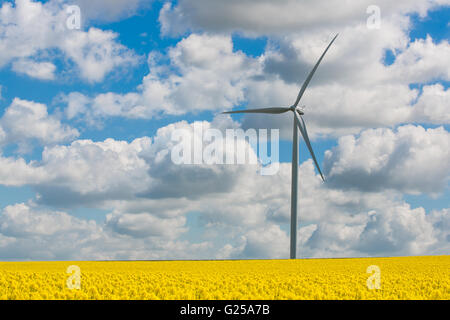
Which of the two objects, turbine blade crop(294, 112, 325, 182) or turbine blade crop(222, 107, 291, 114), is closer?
turbine blade crop(294, 112, 325, 182)

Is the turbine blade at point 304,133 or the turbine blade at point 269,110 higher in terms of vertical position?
the turbine blade at point 269,110

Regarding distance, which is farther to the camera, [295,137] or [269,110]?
[269,110]

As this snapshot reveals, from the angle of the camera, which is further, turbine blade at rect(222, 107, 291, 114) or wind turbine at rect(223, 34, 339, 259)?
turbine blade at rect(222, 107, 291, 114)

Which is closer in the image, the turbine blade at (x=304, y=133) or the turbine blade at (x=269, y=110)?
the turbine blade at (x=304, y=133)

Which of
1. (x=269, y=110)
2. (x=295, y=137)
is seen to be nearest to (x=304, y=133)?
(x=295, y=137)

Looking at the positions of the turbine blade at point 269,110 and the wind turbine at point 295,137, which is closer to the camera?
the wind turbine at point 295,137

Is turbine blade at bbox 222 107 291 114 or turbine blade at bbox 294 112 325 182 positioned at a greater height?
turbine blade at bbox 222 107 291 114

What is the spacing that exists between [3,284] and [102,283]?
5.29 m

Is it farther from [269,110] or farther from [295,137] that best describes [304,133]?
[269,110]

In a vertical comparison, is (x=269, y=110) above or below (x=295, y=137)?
above
